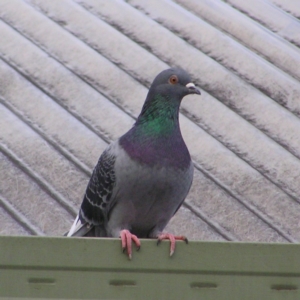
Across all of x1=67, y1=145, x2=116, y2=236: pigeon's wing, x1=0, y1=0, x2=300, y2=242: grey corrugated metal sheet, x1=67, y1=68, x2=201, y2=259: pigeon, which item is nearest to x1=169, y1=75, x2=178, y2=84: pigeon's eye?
x1=67, y1=68, x2=201, y2=259: pigeon

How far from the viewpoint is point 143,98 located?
8086 millimetres

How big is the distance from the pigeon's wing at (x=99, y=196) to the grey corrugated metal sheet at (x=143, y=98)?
78 cm

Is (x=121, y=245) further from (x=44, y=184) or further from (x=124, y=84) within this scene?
(x=124, y=84)

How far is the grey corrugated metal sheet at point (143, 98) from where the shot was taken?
701 centimetres

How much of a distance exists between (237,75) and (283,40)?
867mm

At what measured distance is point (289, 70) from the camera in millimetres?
8633

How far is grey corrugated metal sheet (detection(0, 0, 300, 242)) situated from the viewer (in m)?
7.01

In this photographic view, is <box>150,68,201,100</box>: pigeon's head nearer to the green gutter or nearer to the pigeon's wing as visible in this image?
the pigeon's wing

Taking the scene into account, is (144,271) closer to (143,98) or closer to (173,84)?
(173,84)

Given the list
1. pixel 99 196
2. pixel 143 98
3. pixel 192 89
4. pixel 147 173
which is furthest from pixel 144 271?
pixel 143 98

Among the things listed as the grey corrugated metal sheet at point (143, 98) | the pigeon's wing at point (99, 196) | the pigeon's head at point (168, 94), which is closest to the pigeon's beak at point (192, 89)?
the pigeon's head at point (168, 94)

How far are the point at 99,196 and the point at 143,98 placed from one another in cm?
244

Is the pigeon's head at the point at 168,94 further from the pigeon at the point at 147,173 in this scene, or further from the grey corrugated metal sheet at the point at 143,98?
the grey corrugated metal sheet at the point at 143,98

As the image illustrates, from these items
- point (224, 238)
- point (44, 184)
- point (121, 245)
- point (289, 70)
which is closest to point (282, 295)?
point (121, 245)
